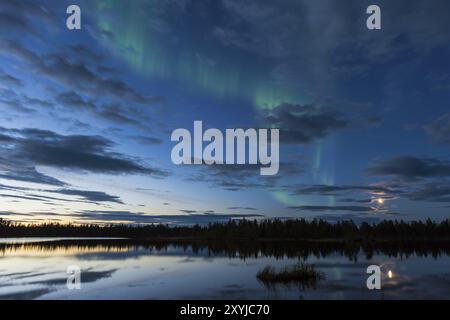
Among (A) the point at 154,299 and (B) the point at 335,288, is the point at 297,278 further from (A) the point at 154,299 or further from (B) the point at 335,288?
(A) the point at 154,299

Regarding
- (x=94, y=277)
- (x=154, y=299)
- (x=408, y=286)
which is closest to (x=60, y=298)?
(x=154, y=299)

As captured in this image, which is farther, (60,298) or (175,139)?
(175,139)

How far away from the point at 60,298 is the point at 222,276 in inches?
897

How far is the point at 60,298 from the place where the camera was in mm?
35562
